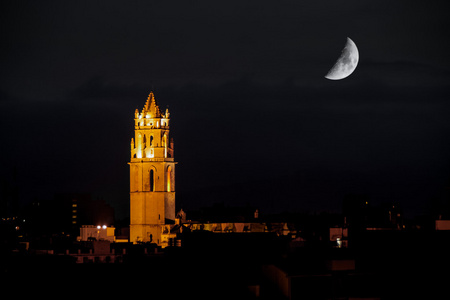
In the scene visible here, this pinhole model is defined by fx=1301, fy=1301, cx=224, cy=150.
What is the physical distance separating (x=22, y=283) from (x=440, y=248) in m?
16.0

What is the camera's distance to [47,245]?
286 feet

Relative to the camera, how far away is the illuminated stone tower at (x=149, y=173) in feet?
383

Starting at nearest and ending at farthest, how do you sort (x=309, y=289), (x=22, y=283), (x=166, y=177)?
(x=309, y=289) < (x=22, y=283) < (x=166, y=177)

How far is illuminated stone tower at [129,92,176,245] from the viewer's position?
116812 mm

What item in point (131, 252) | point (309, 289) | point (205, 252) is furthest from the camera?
point (131, 252)

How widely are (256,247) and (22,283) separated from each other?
19.1 m

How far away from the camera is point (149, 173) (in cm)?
11738

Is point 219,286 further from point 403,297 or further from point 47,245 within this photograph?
point 47,245

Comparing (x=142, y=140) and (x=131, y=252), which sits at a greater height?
(x=142, y=140)

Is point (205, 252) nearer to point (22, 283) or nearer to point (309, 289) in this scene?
point (22, 283)

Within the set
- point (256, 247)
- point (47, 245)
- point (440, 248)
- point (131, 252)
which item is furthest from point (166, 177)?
point (440, 248)

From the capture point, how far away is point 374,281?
141 ft

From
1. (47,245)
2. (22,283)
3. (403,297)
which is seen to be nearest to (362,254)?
(403,297)

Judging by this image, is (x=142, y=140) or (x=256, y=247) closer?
(x=256, y=247)
